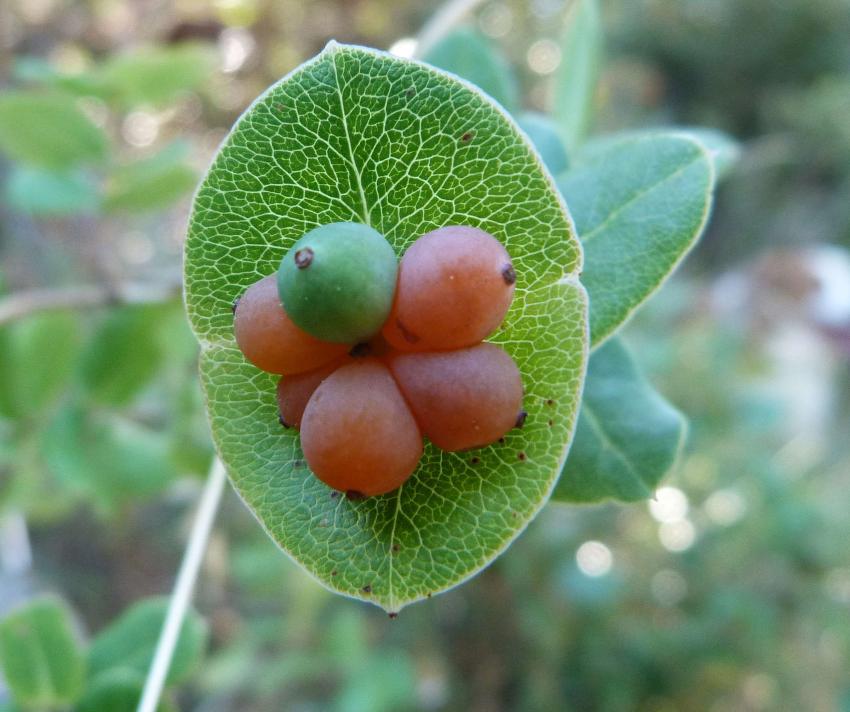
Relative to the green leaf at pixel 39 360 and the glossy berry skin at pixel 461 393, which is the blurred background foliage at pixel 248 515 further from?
the glossy berry skin at pixel 461 393

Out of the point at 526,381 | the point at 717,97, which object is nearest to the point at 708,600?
the point at 526,381

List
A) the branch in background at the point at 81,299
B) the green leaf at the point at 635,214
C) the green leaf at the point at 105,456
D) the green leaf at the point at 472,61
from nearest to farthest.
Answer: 1. the green leaf at the point at 635,214
2. the green leaf at the point at 472,61
3. the branch in background at the point at 81,299
4. the green leaf at the point at 105,456

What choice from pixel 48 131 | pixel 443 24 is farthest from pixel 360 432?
pixel 48 131

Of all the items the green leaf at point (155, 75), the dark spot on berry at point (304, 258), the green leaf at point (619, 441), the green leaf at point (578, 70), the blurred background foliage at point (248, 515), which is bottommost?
the blurred background foliage at point (248, 515)

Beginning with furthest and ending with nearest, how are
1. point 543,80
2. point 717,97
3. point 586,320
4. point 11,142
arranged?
point 717,97 → point 543,80 → point 11,142 → point 586,320

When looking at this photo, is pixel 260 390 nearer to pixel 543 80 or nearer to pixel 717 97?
pixel 543 80

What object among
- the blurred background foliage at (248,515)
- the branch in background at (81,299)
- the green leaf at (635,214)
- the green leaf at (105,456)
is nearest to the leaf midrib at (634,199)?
the green leaf at (635,214)

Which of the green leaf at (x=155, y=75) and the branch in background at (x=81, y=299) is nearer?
the branch in background at (x=81, y=299)

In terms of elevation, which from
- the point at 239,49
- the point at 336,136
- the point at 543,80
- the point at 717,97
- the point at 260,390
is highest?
the point at 336,136
